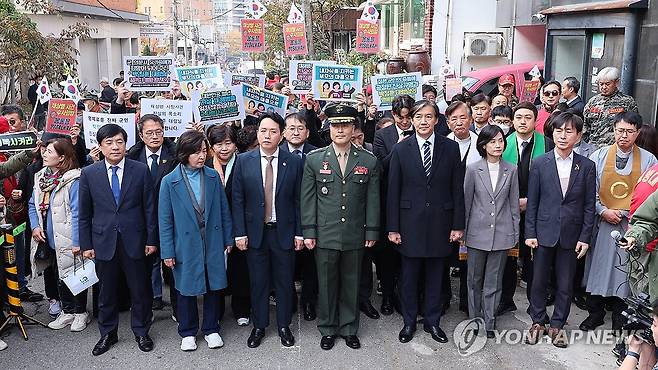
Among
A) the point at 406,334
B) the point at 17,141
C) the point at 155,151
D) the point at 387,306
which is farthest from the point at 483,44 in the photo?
the point at 17,141

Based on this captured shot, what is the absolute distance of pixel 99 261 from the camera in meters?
4.68

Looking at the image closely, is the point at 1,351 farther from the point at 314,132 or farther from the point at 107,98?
the point at 107,98

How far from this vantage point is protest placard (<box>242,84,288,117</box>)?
6.75 meters

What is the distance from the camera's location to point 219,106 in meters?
6.28

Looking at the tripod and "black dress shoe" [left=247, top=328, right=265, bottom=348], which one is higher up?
the tripod

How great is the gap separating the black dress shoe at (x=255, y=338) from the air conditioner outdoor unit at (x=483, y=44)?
46.3 feet

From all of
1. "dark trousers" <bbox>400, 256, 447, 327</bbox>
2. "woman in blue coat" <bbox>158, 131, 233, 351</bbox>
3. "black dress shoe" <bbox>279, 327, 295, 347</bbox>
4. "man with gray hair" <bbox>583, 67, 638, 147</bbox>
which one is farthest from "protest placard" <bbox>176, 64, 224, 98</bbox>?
"man with gray hair" <bbox>583, 67, 638, 147</bbox>

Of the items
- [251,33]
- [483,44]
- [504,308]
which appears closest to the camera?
[504,308]

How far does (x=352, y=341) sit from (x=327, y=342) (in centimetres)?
20

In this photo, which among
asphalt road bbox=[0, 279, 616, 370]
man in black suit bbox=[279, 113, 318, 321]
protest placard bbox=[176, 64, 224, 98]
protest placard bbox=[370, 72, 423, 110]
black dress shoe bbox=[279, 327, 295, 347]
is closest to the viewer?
asphalt road bbox=[0, 279, 616, 370]

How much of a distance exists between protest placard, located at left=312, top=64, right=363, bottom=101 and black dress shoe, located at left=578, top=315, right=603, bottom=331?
11.1 ft

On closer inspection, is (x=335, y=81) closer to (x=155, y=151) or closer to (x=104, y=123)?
(x=155, y=151)

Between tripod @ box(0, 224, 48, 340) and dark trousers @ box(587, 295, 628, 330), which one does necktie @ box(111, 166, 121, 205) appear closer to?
tripod @ box(0, 224, 48, 340)

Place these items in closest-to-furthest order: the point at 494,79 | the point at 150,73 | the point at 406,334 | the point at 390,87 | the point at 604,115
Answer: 1. the point at 406,334
2. the point at 604,115
3. the point at 390,87
4. the point at 150,73
5. the point at 494,79
